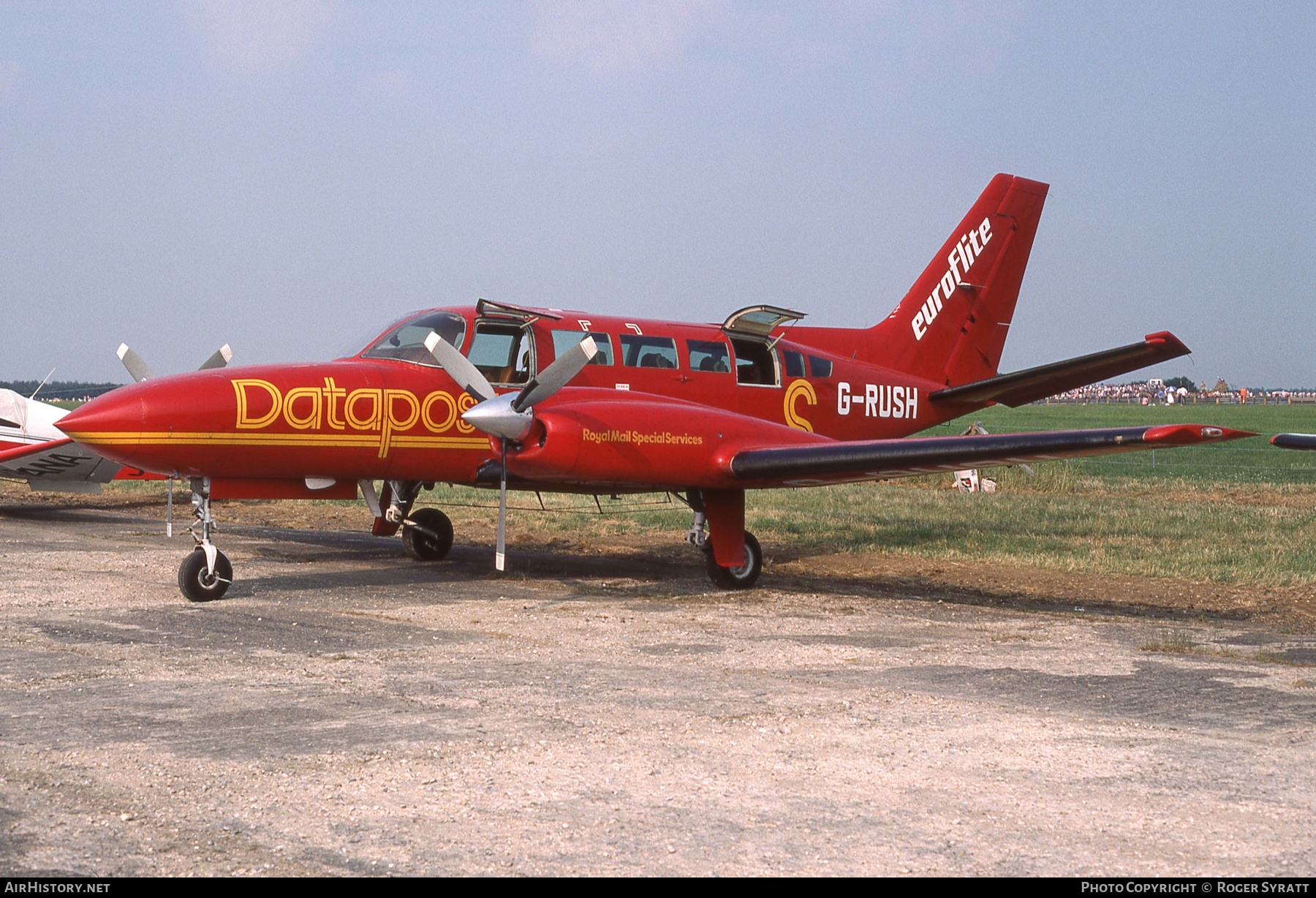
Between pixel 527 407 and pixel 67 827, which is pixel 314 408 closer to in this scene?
pixel 527 407

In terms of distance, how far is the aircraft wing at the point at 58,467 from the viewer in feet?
65.2

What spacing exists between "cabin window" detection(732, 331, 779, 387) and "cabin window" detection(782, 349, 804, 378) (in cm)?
24

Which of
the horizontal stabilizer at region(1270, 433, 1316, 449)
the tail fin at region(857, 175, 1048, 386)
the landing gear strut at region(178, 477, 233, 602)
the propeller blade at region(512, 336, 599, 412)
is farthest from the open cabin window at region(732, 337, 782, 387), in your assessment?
the horizontal stabilizer at region(1270, 433, 1316, 449)

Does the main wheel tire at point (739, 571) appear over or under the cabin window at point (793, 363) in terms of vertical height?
under

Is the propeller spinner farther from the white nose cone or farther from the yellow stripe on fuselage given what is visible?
the yellow stripe on fuselage

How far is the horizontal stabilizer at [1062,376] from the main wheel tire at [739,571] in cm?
387

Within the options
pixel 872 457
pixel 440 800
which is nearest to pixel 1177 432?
pixel 872 457

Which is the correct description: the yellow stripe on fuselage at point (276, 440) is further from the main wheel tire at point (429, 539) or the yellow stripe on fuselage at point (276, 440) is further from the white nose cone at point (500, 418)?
the main wheel tire at point (429, 539)

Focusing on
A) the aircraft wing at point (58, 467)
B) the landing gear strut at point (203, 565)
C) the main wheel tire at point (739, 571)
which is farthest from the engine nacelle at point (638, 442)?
the aircraft wing at point (58, 467)

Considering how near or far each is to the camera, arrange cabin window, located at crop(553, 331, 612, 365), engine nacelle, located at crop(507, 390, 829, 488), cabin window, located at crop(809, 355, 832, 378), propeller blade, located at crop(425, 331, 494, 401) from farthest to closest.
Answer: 1. cabin window, located at crop(809, 355, 832, 378)
2. cabin window, located at crop(553, 331, 612, 365)
3. propeller blade, located at crop(425, 331, 494, 401)
4. engine nacelle, located at crop(507, 390, 829, 488)

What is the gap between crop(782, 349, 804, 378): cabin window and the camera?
51.8ft

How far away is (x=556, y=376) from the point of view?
12.0 m

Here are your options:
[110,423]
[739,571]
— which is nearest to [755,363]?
[739,571]

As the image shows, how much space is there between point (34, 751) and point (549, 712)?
2723 millimetres
